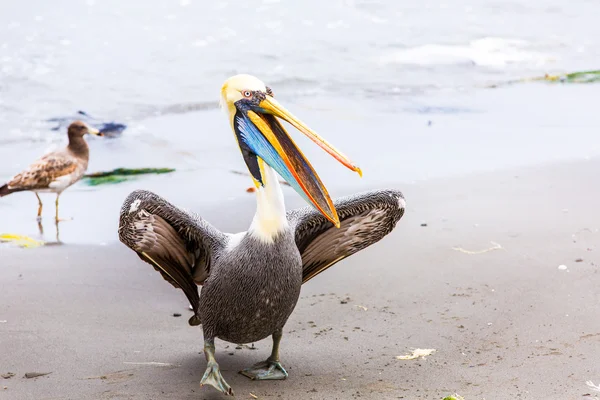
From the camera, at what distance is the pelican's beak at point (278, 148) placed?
383 cm

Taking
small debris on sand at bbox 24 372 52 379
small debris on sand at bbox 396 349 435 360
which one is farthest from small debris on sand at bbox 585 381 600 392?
small debris on sand at bbox 24 372 52 379

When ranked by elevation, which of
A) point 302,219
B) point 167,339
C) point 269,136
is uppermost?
point 269,136

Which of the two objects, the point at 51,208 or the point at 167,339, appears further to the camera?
the point at 51,208

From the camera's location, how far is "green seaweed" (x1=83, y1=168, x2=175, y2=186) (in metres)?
7.70

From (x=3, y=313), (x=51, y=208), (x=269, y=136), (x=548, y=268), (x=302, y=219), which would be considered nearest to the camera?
(x=269, y=136)

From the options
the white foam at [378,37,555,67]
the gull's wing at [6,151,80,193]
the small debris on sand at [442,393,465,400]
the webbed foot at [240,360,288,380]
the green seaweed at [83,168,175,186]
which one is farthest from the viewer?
the white foam at [378,37,555,67]

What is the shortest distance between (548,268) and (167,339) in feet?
7.62

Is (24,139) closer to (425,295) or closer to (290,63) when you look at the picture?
(290,63)

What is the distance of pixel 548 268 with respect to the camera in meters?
5.27

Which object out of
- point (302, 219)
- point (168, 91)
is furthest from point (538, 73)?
point (302, 219)

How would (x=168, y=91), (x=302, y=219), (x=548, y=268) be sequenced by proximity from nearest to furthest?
(x=302, y=219), (x=548, y=268), (x=168, y=91)

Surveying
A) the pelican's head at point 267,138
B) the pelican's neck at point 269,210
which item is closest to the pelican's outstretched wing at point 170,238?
the pelican's neck at point 269,210

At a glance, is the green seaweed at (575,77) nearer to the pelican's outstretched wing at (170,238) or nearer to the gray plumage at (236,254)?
the gray plumage at (236,254)

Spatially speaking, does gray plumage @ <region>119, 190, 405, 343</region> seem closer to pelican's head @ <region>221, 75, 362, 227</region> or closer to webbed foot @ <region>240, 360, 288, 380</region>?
webbed foot @ <region>240, 360, 288, 380</region>
